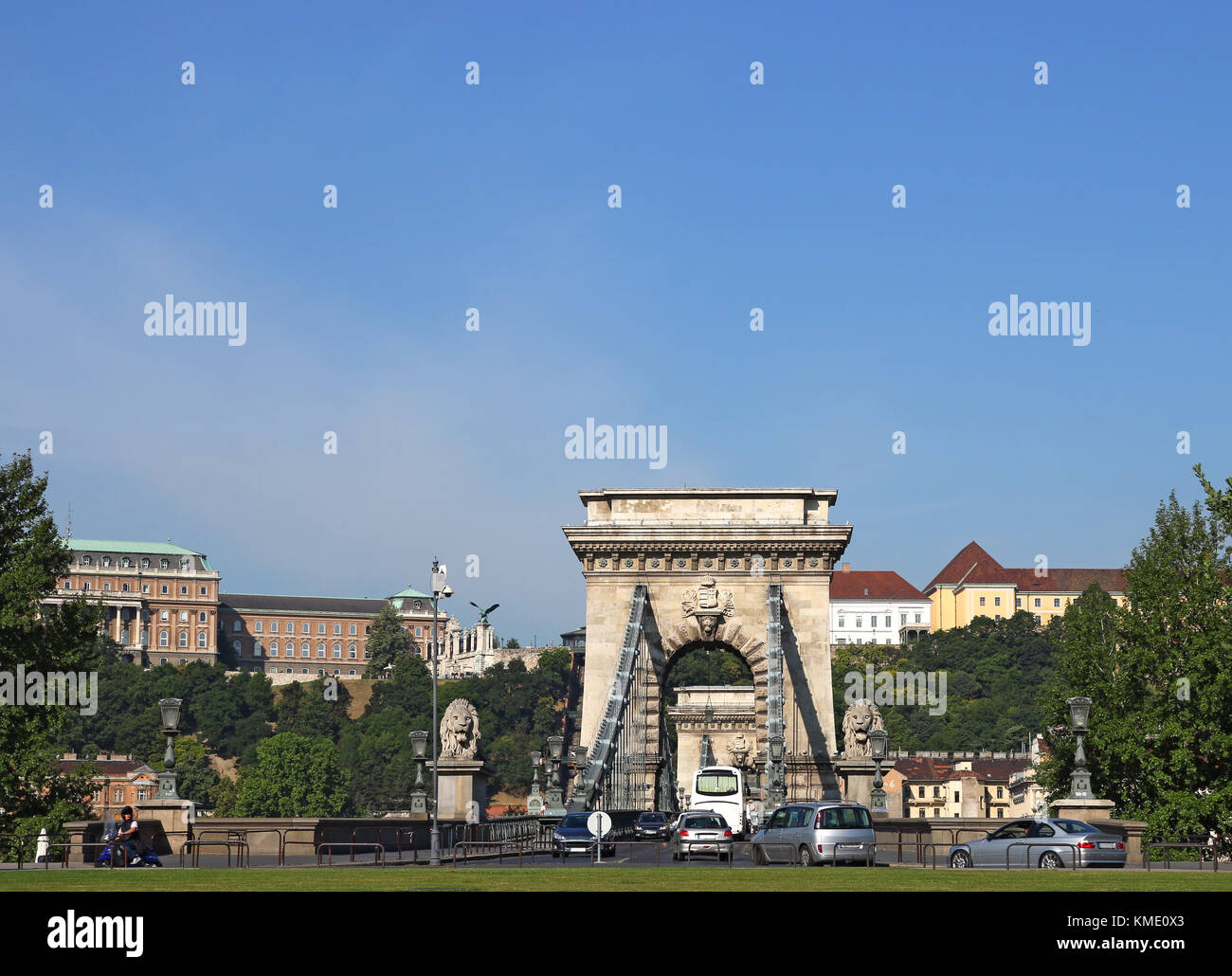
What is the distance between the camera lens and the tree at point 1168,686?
47250 millimetres

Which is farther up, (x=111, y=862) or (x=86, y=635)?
(x=86, y=635)

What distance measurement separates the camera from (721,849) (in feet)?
126

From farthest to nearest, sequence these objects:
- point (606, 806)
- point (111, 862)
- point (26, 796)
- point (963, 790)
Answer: point (963, 790)
point (606, 806)
point (26, 796)
point (111, 862)

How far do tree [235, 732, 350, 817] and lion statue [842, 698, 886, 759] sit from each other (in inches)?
4572

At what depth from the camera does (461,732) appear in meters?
44.6

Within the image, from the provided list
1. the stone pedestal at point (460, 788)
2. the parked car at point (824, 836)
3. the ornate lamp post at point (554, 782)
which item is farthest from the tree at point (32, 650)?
the parked car at point (824, 836)

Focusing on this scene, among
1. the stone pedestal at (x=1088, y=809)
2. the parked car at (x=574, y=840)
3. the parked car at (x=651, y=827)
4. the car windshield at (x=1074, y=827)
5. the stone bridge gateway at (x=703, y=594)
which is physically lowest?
the parked car at (x=651, y=827)

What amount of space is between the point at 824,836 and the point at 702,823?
7622 millimetres

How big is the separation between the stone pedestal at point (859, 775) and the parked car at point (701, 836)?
10.5 m

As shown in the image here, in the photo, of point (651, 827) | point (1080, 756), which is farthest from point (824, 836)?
point (651, 827)

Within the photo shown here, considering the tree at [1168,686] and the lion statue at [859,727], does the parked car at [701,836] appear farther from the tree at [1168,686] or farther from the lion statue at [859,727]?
the tree at [1168,686]
